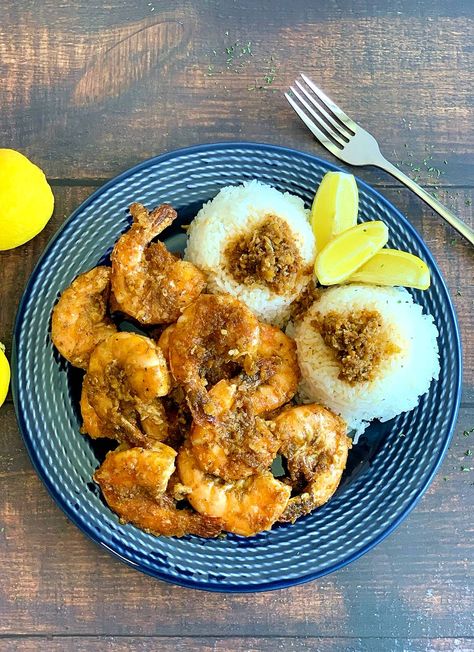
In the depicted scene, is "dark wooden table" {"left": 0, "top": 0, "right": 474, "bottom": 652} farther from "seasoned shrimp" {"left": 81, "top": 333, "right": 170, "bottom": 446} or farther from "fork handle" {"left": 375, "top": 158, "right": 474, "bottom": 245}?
"seasoned shrimp" {"left": 81, "top": 333, "right": 170, "bottom": 446}

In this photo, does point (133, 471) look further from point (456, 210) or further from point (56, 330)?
point (456, 210)

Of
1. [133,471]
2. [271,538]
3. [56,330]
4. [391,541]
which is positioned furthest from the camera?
[391,541]

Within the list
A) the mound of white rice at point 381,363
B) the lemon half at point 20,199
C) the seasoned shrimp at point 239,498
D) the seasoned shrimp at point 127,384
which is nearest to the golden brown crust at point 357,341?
the mound of white rice at point 381,363

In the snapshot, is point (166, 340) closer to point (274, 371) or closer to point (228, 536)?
point (274, 371)

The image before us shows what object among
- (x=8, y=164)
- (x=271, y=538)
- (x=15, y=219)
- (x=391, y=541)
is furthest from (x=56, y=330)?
(x=391, y=541)

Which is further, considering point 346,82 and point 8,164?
point 346,82
